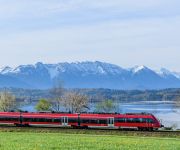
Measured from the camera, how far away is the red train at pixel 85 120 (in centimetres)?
7238

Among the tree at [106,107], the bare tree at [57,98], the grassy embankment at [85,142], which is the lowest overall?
the grassy embankment at [85,142]

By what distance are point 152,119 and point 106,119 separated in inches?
266

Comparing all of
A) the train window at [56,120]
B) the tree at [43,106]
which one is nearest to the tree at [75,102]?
the tree at [43,106]

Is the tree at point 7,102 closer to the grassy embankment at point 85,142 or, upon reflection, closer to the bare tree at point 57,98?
the bare tree at point 57,98

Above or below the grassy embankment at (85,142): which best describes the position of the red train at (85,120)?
above

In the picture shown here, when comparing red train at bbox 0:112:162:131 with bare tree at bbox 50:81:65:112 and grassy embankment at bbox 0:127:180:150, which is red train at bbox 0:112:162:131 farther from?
bare tree at bbox 50:81:65:112

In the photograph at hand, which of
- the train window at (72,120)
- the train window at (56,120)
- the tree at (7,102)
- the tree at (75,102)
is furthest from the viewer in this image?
the tree at (7,102)

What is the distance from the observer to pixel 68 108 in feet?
506

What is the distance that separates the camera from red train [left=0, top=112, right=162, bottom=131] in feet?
237

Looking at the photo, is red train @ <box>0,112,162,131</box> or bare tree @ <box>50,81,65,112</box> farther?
bare tree @ <box>50,81,65,112</box>

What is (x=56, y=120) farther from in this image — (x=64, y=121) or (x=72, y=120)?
(x=72, y=120)

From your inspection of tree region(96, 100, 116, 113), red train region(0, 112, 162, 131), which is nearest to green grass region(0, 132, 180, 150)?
red train region(0, 112, 162, 131)

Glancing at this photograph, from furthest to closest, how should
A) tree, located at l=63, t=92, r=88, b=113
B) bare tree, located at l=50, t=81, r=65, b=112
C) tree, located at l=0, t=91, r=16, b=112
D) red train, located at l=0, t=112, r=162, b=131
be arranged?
bare tree, located at l=50, t=81, r=65, b=112 → tree, located at l=0, t=91, r=16, b=112 → tree, located at l=63, t=92, r=88, b=113 → red train, located at l=0, t=112, r=162, b=131

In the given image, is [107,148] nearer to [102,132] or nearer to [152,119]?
[102,132]
